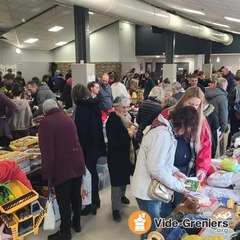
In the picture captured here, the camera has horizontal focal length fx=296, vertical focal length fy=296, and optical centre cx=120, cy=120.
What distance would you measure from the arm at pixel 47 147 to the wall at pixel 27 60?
1203cm

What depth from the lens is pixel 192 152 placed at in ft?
7.44

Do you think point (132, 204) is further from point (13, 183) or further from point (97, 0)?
point (97, 0)

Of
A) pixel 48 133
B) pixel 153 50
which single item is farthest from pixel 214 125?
pixel 153 50

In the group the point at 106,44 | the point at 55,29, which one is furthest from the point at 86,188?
the point at 106,44

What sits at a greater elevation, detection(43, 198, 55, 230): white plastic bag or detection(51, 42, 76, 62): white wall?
detection(51, 42, 76, 62): white wall

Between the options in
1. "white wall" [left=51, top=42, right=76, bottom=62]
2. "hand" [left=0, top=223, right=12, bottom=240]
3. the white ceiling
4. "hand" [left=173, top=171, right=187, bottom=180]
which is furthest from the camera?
"white wall" [left=51, top=42, right=76, bottom=62]

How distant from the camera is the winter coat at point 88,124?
3113mm

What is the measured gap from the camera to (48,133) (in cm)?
253

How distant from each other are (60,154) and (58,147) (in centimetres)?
7

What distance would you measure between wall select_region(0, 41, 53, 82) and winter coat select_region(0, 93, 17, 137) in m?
10.1

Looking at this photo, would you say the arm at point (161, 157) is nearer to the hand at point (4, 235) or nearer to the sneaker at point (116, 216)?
the hand at point (4, 235)

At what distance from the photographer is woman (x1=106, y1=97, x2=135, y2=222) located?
118 inches

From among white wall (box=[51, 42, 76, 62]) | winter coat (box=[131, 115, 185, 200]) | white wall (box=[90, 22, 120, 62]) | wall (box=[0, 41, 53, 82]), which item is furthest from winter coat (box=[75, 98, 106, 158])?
white wall (box=[51, 42, 76, 62])

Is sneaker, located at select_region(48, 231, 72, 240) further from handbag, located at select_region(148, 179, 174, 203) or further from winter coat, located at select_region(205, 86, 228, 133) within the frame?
winter coat, located at select_region(205, 86, 228, 133)
